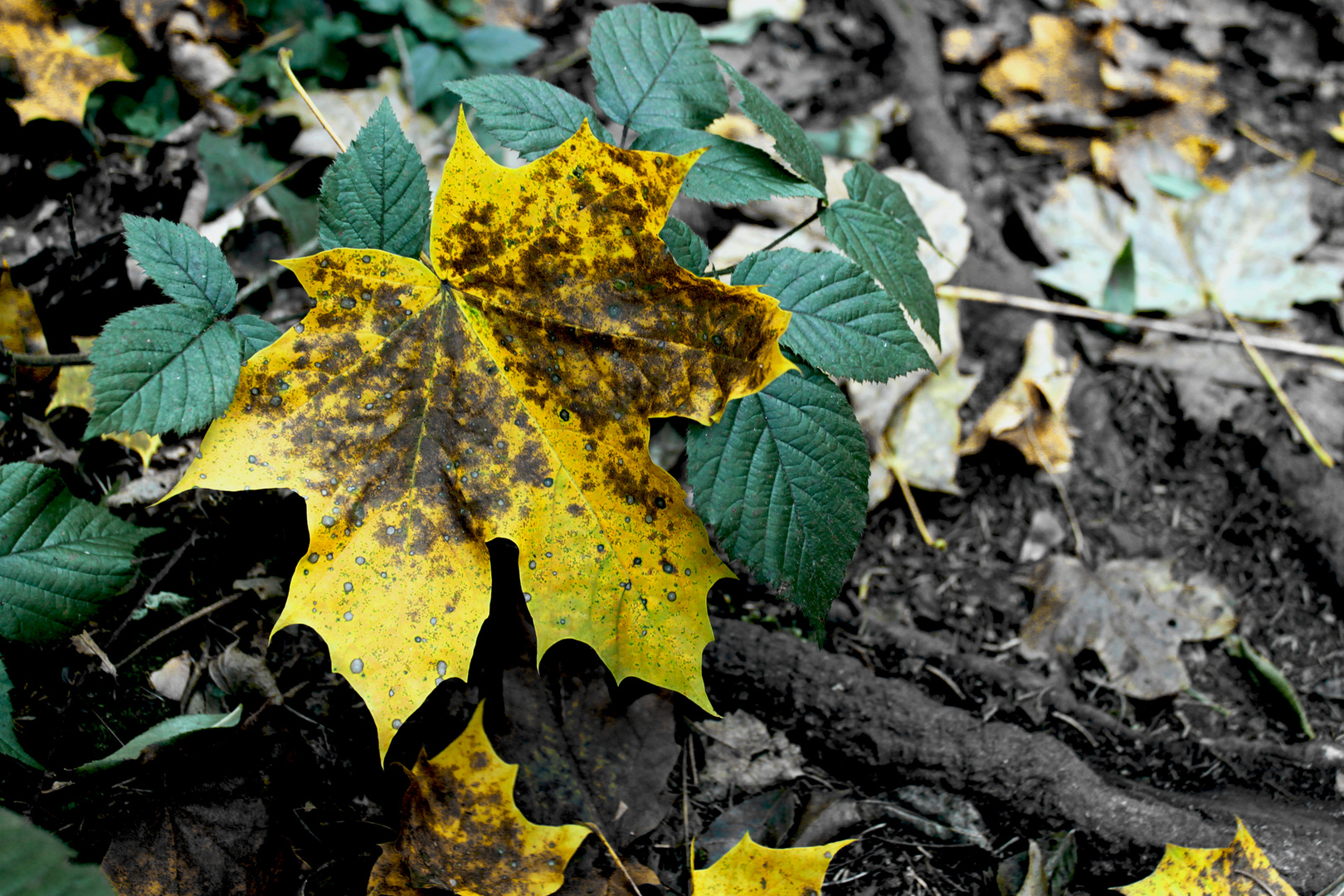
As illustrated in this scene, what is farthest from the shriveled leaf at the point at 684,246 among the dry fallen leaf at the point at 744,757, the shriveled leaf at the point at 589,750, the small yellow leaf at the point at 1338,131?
the small yellow leaf at the point at 1338,131

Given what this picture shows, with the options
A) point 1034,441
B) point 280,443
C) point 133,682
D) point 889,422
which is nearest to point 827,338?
point 889,422

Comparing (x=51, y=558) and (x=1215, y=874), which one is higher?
(x=51, y=558)

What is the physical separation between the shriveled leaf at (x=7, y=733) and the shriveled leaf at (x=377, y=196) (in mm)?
775

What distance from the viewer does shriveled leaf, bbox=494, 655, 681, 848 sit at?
1.39 metres

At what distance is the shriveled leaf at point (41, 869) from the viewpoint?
0.81m

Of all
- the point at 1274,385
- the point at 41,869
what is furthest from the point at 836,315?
the point at 1274,385

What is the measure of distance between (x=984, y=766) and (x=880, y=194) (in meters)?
1.10

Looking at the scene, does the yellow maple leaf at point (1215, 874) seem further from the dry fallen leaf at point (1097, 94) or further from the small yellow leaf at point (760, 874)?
the dry fallen leaf at point (1097, 94)

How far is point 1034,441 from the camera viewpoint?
2.00 metres

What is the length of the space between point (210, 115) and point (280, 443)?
154cm

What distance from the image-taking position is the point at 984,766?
1479 millimetres

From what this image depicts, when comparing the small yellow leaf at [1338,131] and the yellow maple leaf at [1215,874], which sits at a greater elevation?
the small yellow leaf at [1338,131]

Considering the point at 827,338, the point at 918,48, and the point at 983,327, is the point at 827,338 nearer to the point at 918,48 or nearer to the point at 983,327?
the point at 983,327

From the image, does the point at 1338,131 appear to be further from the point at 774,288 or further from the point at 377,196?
the point at 377,196
